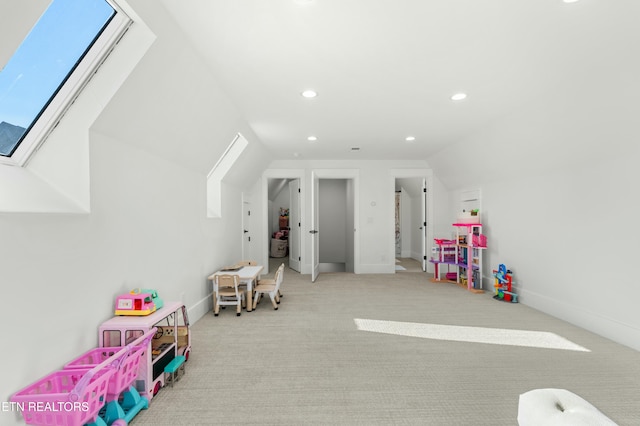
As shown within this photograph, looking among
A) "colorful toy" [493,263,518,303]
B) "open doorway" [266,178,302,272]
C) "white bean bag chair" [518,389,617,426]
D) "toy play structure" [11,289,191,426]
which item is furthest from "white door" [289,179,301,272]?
"white bean bag chair" [518,389,617,426]

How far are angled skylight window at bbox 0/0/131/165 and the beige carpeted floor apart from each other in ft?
6.30

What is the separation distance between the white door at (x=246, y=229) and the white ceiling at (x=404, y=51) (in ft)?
9.17

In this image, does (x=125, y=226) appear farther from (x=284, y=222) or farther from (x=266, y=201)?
(x=284, y=222)

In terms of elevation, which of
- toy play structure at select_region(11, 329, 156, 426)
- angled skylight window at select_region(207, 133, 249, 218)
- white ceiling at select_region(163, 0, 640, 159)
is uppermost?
white ceiling at select_region(163, 0, 640, 159)

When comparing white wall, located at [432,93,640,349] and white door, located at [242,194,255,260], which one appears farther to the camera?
white door, located at [242,194,255,260]

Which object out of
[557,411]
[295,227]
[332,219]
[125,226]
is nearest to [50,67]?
[125,226]

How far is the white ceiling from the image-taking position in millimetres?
2031

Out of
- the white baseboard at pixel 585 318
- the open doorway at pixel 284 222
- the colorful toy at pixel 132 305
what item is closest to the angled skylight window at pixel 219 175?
the open doorway at pixel 284 222

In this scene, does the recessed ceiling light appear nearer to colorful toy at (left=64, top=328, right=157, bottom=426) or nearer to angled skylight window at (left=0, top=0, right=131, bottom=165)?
angled skylight window at (left=0, top=0, right=131, bottom=165)

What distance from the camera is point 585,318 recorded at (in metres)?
3.76

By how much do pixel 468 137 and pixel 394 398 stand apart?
14.2 ft

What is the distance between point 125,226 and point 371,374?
239cm

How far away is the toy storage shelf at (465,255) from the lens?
5735mm

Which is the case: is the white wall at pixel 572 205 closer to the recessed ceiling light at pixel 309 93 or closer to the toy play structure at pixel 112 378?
the recessed ceiling light at pixel 309 93
